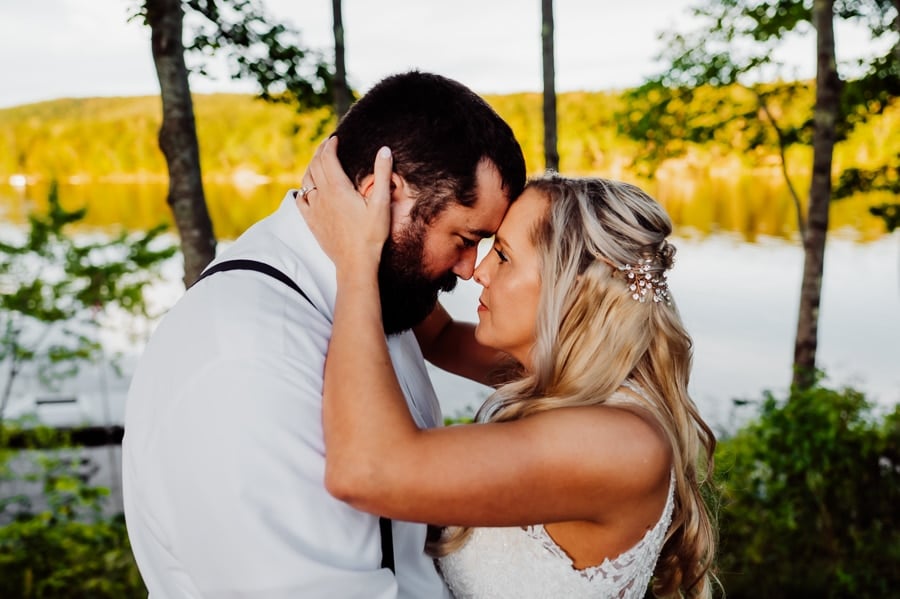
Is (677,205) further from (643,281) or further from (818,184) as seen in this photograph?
(643,281)

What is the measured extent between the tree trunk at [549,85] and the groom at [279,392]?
3761 mm

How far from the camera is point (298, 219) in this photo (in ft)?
5.77

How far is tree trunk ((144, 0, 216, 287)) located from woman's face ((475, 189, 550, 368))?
6.06 ft

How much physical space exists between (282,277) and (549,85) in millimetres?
4329

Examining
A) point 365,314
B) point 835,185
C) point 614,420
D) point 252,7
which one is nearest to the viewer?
point 365,314

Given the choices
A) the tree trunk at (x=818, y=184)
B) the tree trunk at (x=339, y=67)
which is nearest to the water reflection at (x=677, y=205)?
the tree trunk at (x=818, y=184)

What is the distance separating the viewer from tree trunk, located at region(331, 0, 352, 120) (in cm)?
555

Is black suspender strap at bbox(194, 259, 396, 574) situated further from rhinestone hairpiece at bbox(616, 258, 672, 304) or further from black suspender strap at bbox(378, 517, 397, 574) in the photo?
rhinestone hairpiece at bbox(616, 258, 672, 304)

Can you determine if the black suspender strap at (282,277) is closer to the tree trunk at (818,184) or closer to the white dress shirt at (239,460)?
the white dress shirt at (239,460)

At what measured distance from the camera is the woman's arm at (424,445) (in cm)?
146

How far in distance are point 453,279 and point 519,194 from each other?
28 centimetres

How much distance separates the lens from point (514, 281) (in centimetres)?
206

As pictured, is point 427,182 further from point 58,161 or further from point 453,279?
point 58,161

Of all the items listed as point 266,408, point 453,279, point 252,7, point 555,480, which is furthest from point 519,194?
point 252,7
